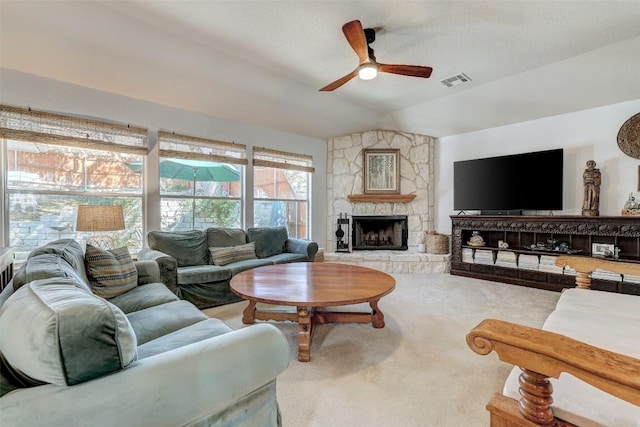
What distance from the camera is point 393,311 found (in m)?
3.02

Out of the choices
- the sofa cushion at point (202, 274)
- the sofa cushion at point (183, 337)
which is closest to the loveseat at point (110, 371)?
the sofa cushion at point (183, 337)

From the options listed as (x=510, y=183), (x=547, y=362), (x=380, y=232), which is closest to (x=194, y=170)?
(x=380, y=232)

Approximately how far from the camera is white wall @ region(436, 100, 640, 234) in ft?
11.7

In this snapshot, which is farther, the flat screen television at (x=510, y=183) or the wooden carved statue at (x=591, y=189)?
the flat screen television at (x=510, y=183)

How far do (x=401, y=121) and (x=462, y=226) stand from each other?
80.5 inches

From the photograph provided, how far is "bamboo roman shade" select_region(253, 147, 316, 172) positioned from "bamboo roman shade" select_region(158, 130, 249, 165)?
23 cm

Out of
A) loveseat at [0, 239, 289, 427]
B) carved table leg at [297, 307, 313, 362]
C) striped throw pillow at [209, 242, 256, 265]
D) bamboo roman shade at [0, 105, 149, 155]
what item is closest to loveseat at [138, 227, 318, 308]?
striped throw pillow at [209, 242, 256, 265]

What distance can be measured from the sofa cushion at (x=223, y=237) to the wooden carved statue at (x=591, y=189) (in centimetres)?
444

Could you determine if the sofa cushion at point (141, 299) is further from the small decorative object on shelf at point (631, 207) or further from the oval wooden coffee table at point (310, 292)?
the small decorative object on shelf at point (631, 207)

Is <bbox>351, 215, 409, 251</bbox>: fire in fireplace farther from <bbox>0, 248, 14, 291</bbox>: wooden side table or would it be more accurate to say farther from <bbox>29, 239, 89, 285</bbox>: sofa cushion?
<bbox>0, 248, 14, 291</bbox>: wooden side table

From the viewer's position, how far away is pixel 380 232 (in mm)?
5555

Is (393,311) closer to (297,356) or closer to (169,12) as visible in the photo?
(297,356)

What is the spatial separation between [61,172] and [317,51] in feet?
9.93

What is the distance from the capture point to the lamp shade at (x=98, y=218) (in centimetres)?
264
